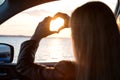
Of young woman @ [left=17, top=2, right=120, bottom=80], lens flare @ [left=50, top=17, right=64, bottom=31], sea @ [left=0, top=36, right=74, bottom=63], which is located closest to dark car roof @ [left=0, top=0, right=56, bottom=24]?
sea @ [left=0, top=36, right=74, bottom=63]

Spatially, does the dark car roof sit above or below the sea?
above

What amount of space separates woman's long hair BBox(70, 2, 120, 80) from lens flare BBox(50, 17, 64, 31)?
0.49ft

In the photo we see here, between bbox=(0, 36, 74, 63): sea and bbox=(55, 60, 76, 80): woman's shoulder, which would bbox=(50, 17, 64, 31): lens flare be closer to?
bbox=(55, 60, 76, 80): woman's shoulder

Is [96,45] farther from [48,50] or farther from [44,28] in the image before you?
[48,50]

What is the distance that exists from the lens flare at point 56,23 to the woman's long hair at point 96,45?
0.49ft

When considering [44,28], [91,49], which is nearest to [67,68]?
Answer: [91,49]

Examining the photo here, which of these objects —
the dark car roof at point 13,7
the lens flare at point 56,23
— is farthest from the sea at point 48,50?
the lens flare at point 56,23

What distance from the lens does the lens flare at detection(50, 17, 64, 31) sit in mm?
2693

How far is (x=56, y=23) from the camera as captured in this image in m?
2.72

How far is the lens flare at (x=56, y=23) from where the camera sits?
269 cm

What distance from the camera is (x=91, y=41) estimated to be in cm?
252

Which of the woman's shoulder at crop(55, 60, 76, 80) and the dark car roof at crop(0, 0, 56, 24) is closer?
the woman's shoulder at crop(55, 60, 76, 80)

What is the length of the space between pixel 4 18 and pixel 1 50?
59 centimetres

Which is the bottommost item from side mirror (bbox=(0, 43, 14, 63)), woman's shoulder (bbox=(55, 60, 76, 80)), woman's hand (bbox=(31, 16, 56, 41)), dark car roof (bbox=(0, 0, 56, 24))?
woman's shoulder (bbox=(55, 60, 76, 80))
